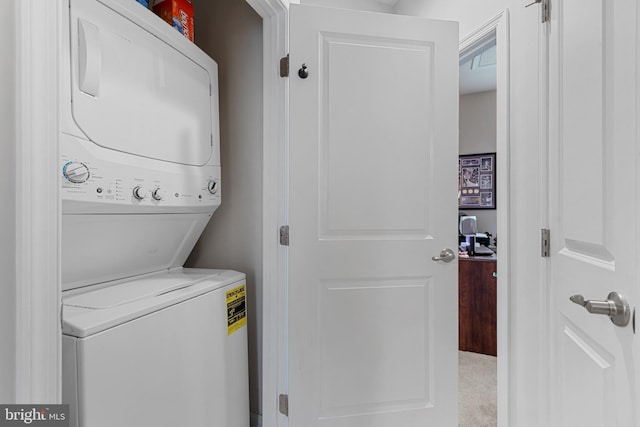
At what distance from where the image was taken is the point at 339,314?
5.03 ft

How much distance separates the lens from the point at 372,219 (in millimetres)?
1542

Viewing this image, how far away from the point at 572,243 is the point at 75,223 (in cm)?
148

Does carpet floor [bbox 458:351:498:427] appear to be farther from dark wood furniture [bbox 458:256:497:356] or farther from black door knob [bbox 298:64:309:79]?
black door knob [bbox 298:64:309:79]

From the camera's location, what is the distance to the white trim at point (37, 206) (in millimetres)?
516

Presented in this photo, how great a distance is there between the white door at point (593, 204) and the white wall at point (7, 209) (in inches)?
43.2

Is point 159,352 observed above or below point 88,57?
below

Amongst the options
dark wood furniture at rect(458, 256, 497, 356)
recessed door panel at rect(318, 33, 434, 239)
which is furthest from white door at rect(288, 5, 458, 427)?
dark wood furniture at rect(458, 256, 497, 356)

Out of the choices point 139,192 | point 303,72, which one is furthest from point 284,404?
point 303,72

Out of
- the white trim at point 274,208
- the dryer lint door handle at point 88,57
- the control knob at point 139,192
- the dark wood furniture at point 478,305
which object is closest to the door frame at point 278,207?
the white trim at point 274,208

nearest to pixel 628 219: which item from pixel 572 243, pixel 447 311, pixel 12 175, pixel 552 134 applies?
pixel 572 243

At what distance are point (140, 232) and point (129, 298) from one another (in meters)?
0.30

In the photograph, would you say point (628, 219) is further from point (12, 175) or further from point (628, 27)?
point (12, 175)

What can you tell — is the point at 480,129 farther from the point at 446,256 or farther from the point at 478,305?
the point at 446,256

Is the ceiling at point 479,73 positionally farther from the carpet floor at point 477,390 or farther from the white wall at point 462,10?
the carpet floor at point 477,390
